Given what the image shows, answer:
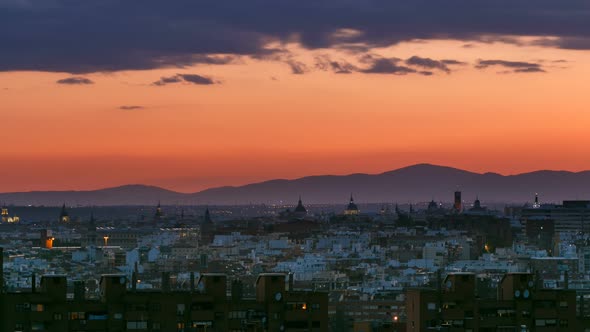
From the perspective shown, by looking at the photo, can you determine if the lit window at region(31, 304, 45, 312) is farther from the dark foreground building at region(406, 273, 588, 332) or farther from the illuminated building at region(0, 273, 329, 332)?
the dark foreground building at region(406, 273, 588, 332)

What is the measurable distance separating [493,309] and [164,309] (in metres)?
9.81

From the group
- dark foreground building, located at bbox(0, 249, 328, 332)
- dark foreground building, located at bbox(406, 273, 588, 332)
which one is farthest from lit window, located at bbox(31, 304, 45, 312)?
dark foreground building, located at bbox(406, 273, 588, 332)

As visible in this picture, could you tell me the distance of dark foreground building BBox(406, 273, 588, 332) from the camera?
57.7 metres

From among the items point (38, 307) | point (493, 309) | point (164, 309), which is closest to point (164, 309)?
point (164, 309)

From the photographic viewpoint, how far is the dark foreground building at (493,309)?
189 ft

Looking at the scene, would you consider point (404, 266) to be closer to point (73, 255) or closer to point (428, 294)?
point (73, 255)

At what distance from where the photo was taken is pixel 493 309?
191ft

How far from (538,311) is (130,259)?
387 ft

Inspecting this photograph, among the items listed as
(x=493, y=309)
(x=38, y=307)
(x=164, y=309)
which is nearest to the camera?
(x=38, y=307)

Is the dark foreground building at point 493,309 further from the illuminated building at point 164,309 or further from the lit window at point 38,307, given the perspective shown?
the lit window at point 38,307

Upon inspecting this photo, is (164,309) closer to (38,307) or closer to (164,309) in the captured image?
(164,309)

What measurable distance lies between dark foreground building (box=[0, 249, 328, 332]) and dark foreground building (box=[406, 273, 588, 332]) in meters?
3.12

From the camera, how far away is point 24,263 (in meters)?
156

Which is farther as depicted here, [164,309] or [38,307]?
[164,309]
